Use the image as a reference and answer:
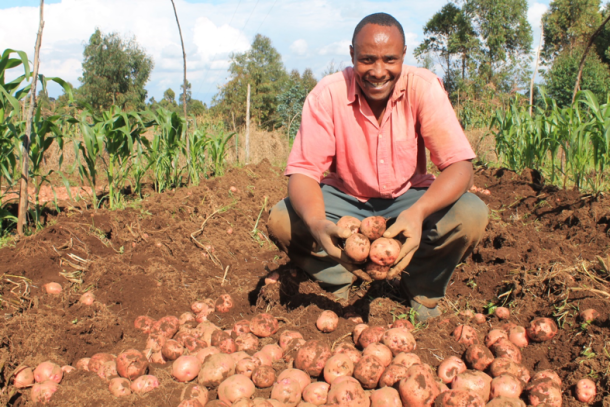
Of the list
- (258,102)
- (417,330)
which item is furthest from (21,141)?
(258,102)

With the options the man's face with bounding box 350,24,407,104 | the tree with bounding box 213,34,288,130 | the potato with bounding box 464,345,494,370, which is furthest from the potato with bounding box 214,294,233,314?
the tree with bounding box 213,34,288,130

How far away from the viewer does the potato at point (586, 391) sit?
1667 mm

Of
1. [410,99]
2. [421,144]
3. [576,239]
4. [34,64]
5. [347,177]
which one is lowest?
[576,239]

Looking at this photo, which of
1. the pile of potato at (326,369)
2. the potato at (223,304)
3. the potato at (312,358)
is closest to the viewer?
the pile of potato at (326,369)

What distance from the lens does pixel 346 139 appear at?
2.64 meters

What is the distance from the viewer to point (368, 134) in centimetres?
261

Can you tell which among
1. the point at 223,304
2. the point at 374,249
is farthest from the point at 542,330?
the point at 223,304

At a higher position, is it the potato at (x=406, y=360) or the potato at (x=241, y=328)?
the potato at (x=406, y=360)

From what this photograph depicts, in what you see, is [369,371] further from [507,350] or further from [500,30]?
[500,30]

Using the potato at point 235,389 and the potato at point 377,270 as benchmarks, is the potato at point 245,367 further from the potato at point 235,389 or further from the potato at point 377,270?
the potato at point 377,270

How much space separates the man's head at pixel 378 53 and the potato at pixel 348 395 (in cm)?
159

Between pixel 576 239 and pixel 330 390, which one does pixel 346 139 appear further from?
pixel 576 239

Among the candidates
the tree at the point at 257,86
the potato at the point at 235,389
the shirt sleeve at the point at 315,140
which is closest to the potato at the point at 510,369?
the potato at the point at 235,389

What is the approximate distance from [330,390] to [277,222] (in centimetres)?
118
